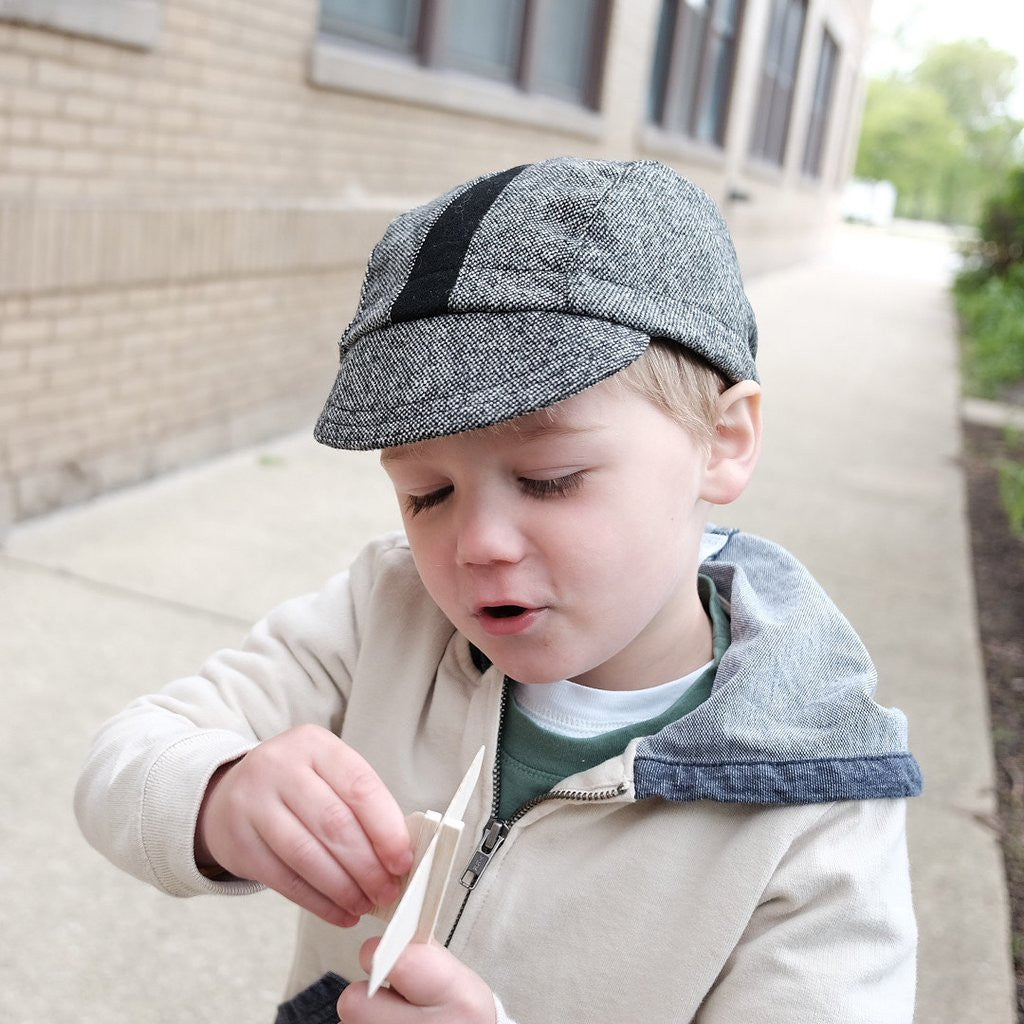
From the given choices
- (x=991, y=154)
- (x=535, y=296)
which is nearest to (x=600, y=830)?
(x=535, y=296)

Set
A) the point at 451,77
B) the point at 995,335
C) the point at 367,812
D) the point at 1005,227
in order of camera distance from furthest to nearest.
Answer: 1. the point at 1005,227
2. the point at 995,335
3. the point at 451,77
4. the point at 367,812

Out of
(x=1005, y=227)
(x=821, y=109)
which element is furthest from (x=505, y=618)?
(x=821, y=109)

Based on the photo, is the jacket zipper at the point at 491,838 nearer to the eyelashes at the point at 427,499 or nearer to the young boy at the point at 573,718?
the young boy at the point at 573,718

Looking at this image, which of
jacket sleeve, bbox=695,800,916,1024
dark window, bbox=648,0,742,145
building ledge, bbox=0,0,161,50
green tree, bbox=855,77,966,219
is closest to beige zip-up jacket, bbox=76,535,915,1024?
jacket sleeve, bbox=695,800,916,1024

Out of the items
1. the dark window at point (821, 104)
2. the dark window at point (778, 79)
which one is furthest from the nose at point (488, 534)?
the dark window at point (821, 104)

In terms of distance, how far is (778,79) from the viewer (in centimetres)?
1733

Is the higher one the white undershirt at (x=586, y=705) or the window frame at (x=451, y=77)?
the window frame at (x=451, y=77)

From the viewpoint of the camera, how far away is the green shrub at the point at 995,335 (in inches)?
389

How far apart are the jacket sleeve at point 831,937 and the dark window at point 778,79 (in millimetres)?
15518

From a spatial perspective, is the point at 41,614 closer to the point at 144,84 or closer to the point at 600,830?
the point at 144,84

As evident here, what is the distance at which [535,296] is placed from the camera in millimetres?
1202

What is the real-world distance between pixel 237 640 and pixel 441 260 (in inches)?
90.3

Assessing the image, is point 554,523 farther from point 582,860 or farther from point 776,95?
point 776,95

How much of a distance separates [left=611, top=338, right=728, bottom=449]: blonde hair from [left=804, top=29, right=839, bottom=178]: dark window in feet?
69.6
